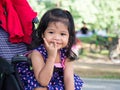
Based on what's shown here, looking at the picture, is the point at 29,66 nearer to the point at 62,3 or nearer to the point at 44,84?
the point at 44,84

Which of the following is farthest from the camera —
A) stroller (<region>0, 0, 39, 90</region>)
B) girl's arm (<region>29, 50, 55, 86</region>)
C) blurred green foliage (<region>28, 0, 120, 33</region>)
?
blurred green foliage (<region>28, 0, 120, 33</region>)

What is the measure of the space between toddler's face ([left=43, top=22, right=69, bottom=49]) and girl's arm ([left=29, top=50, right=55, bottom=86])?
14 centimetres

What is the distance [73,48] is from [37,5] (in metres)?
11.2

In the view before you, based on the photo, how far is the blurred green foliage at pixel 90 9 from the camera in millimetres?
14227

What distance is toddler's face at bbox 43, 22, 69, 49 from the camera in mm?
3018

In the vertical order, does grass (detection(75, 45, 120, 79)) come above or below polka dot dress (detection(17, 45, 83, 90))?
below

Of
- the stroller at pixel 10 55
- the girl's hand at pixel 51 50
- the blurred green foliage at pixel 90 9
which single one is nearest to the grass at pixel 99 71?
the blurred green foliage at pixel 90 9

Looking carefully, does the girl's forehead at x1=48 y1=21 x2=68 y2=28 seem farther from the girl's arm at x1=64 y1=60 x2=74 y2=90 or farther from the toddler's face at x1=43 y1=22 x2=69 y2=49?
the girl's arm at x1=64 y1=60 x2=74 y2=90

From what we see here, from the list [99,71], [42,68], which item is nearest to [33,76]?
[42,68]

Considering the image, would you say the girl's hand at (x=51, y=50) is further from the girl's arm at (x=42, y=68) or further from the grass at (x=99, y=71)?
the grass at (x=99, y=71)

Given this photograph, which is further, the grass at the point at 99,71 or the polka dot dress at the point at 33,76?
the grass at the point at 99,71

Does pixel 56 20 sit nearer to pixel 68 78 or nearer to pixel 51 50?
pixel 51 50

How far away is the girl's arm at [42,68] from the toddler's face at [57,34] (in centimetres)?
14

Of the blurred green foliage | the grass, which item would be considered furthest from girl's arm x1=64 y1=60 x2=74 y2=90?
the blurred green foliage
